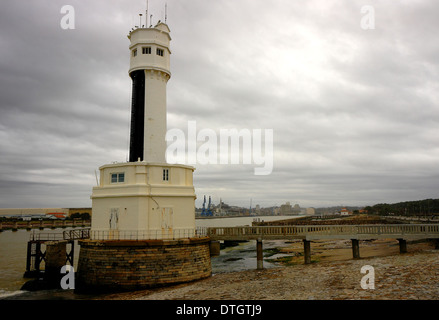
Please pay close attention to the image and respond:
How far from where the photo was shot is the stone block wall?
63.3 ft

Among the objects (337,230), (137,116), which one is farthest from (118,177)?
(337,230)

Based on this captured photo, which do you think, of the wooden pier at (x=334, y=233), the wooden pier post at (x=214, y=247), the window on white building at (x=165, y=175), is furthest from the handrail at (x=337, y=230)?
the window on white building at (x=165, y=175)

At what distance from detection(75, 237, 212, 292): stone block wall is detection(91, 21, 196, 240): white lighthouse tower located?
1.37 m

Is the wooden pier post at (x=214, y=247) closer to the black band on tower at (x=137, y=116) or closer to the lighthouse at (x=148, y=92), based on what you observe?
the lighthouse at (x=148, y=92)

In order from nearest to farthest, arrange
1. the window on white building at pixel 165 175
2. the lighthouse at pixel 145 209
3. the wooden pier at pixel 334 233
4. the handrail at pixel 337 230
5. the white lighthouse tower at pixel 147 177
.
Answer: the lighthouse at pixel 145 209, the white lighthouse tower at pixel 147 177, the window on white building at pixel 165 175, the wooden pier at pixel 334 233, the handrail at pixel 337 230

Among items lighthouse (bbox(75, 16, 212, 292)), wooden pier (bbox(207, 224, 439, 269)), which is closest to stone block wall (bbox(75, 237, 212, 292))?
lighthouse (bbox(75, 16, 212, 292))

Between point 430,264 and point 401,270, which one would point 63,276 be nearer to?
point 401,270

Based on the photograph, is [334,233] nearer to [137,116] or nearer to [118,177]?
[118,177]

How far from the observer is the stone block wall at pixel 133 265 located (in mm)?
19288

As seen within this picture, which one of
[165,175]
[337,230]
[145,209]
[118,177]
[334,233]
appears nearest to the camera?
[145,209]

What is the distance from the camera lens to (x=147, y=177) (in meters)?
22.0

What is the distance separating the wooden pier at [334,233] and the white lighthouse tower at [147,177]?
10.9 ft

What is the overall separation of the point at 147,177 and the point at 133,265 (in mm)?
5645
